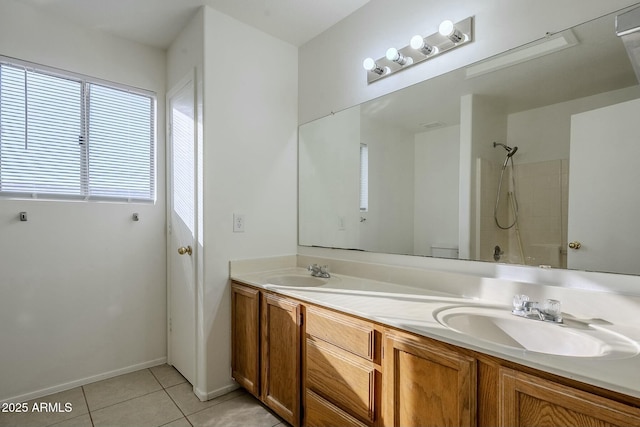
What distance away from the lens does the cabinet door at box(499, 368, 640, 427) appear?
2.43ft

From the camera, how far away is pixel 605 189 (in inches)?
47.1

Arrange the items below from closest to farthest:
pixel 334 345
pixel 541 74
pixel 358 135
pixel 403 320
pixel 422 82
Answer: pixel 403 320 → pixel 541 74 → pixel 334 345 → pixel 422 82 → pixel 358 135

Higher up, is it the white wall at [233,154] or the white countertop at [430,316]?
the white wall at [233,154]

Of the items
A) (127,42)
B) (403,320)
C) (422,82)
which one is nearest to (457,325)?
(403,320)

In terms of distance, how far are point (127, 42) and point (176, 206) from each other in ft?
4.32

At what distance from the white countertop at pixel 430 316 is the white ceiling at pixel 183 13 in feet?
5.74

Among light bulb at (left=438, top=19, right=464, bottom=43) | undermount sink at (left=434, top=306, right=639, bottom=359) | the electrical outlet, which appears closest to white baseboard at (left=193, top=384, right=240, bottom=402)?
the electrical outlet

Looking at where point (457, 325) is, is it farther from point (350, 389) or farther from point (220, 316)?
point (220, 316)

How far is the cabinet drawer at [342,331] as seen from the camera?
1.30 meters

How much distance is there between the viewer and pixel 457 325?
123cm

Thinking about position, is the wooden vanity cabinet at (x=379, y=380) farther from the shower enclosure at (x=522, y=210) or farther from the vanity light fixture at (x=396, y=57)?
the vanity light fixture at (x=396, y=57)

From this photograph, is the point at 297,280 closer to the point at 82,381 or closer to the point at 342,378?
the point at 342,378

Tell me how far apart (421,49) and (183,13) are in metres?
1.57

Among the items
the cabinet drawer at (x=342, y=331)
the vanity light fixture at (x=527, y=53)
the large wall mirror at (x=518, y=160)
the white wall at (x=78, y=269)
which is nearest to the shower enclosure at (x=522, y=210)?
the large wall mirror at (x=518, y=160)
